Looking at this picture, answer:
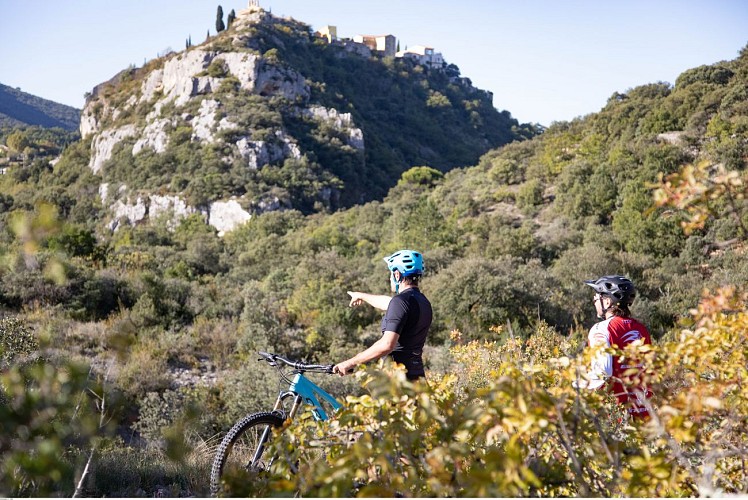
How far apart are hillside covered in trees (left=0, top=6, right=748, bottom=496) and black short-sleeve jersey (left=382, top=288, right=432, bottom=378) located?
472mm

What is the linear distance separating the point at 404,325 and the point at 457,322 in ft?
36.9

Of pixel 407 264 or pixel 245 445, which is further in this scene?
pixel 245 445

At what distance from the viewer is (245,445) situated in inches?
147

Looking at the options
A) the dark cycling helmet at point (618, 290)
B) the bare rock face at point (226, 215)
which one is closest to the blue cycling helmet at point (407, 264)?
the dark cycling helmet at point (618, 290)

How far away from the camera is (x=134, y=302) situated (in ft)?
42.7

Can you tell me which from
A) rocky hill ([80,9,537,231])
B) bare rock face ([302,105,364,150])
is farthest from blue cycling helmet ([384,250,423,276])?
bare rock face ([302,105,364,150])

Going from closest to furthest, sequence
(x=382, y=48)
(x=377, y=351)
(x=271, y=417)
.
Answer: (x=377, y=351) → (x=271, y=417) → (x=382, y=48)

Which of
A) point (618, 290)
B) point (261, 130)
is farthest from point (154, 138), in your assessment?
point (618, 290)

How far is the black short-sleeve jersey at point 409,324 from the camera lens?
3.19 m

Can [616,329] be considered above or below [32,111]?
below

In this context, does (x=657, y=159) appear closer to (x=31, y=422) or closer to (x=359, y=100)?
(x=31, y=422)

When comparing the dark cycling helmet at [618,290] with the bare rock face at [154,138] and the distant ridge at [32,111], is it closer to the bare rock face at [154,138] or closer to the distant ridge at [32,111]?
the bare rock face at [154,138]

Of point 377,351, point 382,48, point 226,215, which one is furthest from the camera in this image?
point 382,48

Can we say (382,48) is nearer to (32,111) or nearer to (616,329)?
A: (32,111)
